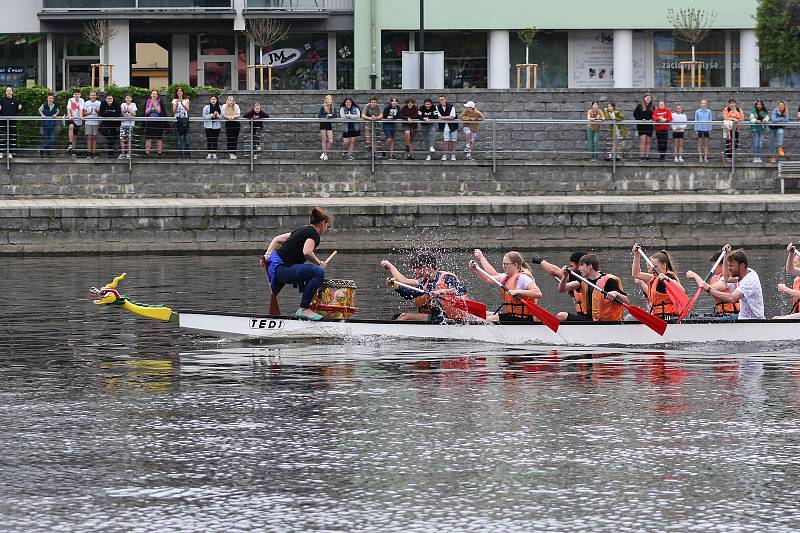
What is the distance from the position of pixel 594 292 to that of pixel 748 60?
1313 inches

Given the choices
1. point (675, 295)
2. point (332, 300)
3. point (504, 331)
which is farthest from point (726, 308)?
point (332, 300)

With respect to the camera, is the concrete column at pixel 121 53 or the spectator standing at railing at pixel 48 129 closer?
the spectator standing at railing at pixel 48 129

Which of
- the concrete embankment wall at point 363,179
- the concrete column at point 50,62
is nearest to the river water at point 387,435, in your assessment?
the concrete embankment wall at point 363,179

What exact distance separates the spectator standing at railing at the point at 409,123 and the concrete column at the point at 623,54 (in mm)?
16406

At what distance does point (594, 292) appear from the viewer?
708 inches

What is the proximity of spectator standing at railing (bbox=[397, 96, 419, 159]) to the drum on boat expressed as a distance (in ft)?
52.7

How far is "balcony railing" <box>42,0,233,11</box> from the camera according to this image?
48.2m

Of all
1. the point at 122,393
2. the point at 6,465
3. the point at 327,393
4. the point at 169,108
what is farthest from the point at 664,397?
the point at 169,108

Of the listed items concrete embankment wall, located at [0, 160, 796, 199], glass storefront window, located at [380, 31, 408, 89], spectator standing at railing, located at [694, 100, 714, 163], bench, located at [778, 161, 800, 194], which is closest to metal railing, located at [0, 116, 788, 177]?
spectator standing at railing, located at [694, 100, 714, 163]

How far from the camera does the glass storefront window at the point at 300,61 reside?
49406 mm

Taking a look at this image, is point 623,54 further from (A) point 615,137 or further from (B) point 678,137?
(A) point 615,137

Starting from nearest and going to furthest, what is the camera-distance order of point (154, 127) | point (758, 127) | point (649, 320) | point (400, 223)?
1. point (649, 320)
2. point (400, 223)
3. point (154, 127)
4. point (758, 127)

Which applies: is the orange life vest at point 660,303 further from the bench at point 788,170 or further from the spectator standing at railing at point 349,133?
the bench at point 788,170

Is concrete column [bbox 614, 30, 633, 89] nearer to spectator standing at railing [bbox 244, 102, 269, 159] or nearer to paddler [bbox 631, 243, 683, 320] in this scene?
spectator standing at railing [bbox 244, 102, 269, 159]
